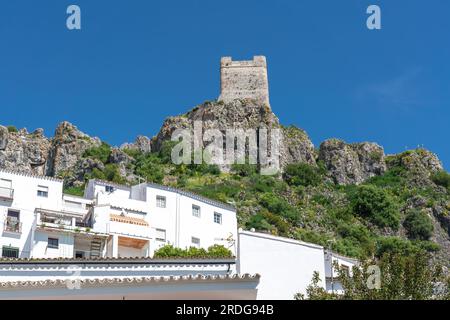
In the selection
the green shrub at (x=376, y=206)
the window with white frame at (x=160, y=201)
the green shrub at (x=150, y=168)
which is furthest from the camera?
the green shrub at (x=376, y=206)

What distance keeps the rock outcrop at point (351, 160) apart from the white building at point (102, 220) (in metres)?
49.4

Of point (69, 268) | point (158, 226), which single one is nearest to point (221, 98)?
point (158, 226)

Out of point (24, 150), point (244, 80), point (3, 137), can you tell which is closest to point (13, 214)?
point (3, 137)

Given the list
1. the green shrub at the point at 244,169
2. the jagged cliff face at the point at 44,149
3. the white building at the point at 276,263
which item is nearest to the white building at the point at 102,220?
the white building at the point at 276,263

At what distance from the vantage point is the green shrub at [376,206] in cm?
9456

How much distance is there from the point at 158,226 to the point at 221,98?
59.4m

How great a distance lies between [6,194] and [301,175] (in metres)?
52.6

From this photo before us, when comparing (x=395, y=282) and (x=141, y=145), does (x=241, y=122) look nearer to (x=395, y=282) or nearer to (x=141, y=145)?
(x=141, y=145)

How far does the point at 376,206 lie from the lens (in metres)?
95.4

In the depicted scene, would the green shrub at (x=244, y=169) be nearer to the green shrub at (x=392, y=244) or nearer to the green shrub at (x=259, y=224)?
the green shrub at (x=392, y=244)

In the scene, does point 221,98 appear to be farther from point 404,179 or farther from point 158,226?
point 158,226

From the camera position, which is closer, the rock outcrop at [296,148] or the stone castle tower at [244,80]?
the rock outcrop at [296,148]

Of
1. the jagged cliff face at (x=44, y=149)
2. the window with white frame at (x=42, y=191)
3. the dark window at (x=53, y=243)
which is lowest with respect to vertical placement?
the dark window at (x=53, y=243)

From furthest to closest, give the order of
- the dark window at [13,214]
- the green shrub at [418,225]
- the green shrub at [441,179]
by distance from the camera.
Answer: the green shrub at [441,179] → the green shrub at [418,225] → the dark window at [13,214]
